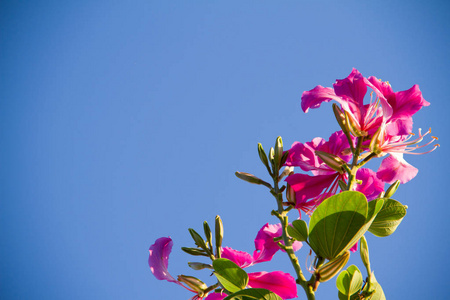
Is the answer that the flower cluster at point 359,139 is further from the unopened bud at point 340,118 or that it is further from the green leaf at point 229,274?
the green leaf at point 229,274

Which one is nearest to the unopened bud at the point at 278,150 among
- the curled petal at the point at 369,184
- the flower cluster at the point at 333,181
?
the flower cluster at the point at 333,181

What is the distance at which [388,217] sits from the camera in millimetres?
389

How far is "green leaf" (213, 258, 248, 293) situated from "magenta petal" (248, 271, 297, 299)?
0.31 ft

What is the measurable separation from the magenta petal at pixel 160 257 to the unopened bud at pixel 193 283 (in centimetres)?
6

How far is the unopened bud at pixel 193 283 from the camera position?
489mm

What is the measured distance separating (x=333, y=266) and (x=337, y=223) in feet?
0.15

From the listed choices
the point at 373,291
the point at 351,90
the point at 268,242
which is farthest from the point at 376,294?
the point at 351,90

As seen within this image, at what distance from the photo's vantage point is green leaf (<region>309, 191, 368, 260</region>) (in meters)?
0.32

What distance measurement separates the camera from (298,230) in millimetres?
373

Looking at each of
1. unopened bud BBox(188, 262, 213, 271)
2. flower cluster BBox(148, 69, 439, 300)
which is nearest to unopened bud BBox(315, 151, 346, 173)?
flower cluster BBox(148, 69, 439, 300)

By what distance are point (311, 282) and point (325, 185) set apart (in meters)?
0.16

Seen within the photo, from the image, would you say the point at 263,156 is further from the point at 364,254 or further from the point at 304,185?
the point at 364,254

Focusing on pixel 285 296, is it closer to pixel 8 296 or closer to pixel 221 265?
pixel 221 265

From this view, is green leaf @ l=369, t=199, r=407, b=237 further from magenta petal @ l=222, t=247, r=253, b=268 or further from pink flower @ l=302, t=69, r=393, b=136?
magenta petal @ l=222, t=247, r=253, b=268
